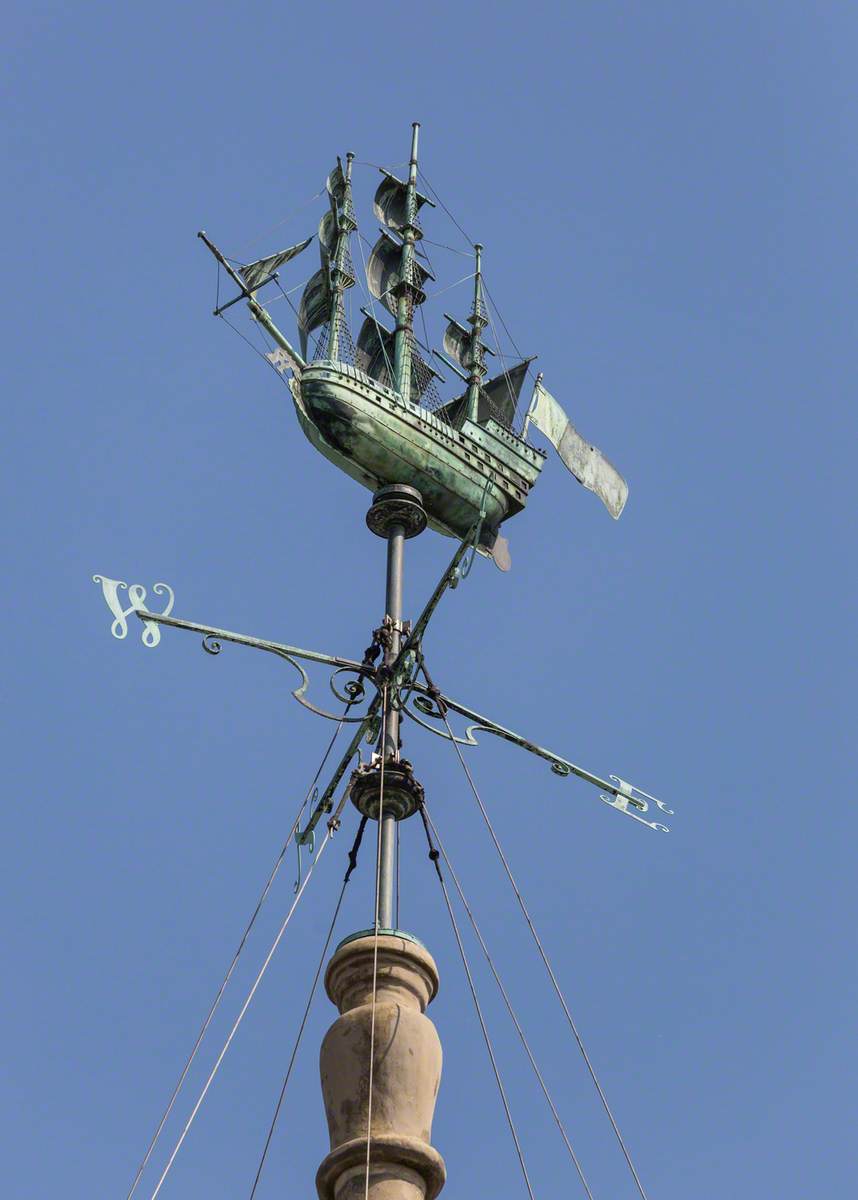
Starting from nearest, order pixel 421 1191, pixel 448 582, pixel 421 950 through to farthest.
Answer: pixel 421 1191 → pixel 421 950 → pixel 448 582

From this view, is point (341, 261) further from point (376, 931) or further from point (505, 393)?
point (376, 931)

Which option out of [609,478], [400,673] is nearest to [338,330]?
[609,478]

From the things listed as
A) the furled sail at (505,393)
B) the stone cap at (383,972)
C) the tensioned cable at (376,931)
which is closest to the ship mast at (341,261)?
the furled sail at (505,393)

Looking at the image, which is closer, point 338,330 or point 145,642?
point 145,642

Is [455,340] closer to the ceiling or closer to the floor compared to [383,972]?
closer to the ceiling

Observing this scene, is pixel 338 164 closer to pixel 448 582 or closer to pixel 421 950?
pixel 448 582

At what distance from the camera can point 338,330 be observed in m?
14.5

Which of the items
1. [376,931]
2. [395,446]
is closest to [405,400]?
[395,446]

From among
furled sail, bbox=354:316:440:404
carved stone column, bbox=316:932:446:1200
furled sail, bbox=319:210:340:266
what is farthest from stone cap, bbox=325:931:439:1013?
furled sail, bbox=319:210:340:266

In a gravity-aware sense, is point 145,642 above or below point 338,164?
below

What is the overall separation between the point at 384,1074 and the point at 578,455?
702 centimetres

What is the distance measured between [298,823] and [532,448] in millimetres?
4376

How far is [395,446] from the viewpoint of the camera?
13031mm

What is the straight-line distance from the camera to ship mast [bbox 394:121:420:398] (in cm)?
1459
